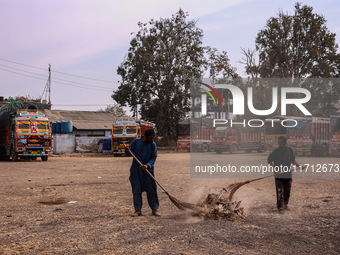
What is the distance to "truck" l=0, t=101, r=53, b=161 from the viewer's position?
2530 cm

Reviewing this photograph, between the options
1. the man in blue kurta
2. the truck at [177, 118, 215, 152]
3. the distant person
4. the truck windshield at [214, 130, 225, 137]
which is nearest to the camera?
the man in blue kurta

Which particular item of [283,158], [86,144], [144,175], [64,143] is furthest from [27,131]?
[283,158]

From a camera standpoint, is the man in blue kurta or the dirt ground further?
the man in blue kurta

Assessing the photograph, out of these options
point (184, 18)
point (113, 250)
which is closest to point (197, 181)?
point (113, 250)

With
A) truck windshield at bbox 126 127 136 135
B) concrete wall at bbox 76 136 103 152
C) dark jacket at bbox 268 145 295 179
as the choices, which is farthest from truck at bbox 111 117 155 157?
dark jacket at bbox 268 145 295 179

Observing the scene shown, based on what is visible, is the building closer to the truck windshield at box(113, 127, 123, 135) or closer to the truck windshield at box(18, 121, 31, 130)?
the truck windshield at box(113, 127, 123, 135)

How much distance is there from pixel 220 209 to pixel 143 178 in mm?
1559

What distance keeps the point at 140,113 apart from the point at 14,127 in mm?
24358

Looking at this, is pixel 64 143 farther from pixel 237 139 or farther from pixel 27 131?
pixel 237 139

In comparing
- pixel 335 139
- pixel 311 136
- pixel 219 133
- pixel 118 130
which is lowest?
pixel 335 139

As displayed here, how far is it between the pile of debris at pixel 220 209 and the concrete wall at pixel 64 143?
113 feet

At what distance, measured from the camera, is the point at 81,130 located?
47.6 metres

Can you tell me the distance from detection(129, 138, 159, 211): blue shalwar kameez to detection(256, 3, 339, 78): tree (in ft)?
125

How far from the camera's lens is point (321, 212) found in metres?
7.84
